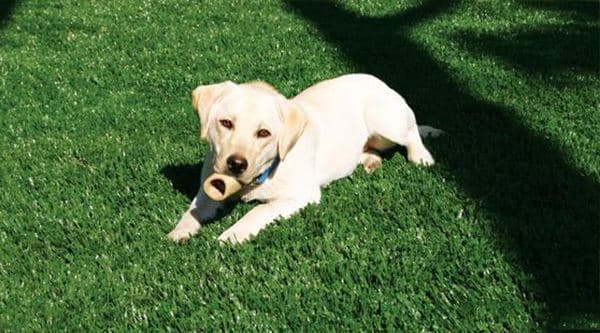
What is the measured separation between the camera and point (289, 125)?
→ 4.91m

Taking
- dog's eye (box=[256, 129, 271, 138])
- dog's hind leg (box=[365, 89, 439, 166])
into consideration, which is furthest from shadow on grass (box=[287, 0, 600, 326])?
dog's eye (box=[256, 129, 271, 138])

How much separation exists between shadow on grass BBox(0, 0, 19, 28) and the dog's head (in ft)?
23.0

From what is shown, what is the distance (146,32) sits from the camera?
1016 centimetres

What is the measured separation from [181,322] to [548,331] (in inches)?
68.6

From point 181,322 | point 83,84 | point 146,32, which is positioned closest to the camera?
point 181,322

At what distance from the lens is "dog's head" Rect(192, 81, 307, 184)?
4.74m

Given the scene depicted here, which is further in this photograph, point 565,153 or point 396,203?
point 565,153

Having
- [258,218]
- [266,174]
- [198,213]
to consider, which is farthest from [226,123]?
[198,213]

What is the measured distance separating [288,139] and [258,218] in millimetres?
502

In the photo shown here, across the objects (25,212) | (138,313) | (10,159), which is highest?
(138,313)

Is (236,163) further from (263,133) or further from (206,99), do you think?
(206,99)

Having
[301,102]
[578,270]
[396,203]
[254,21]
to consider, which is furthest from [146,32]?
[578,270]

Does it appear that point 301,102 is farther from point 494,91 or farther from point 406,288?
point 494,91

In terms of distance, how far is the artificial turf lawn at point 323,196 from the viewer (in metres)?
4.19
